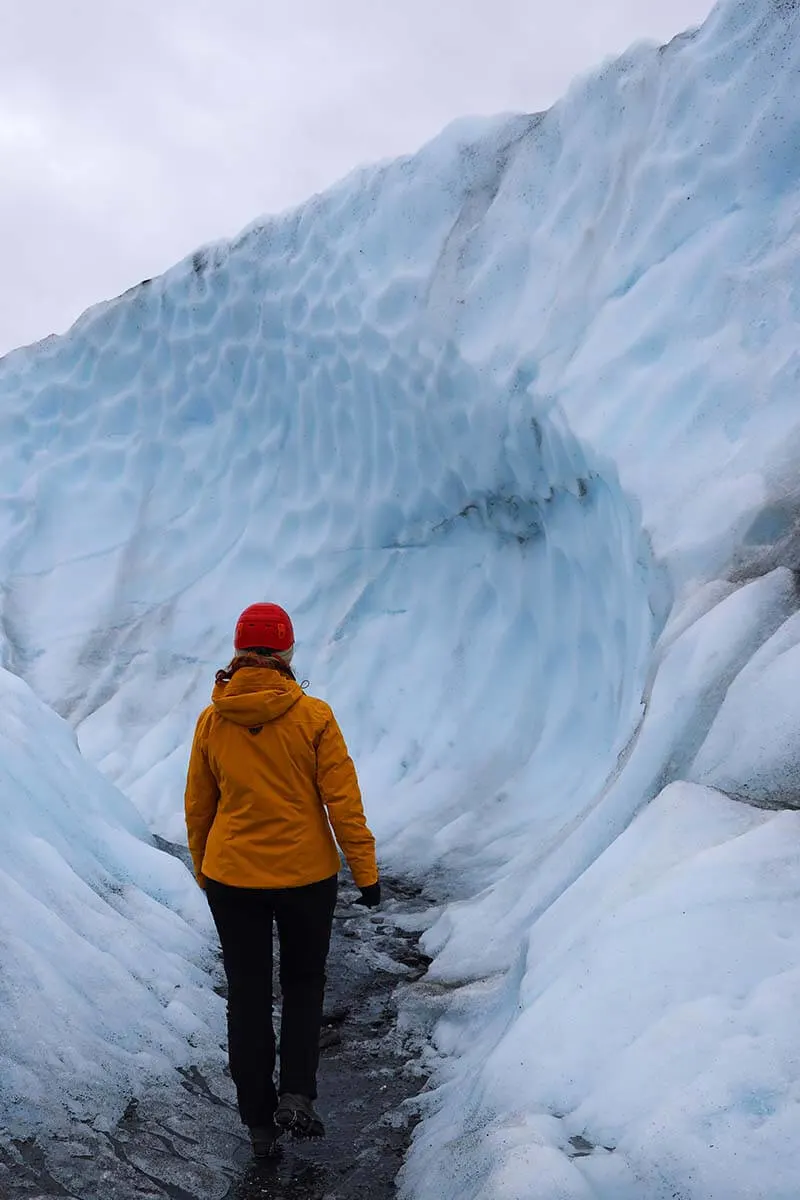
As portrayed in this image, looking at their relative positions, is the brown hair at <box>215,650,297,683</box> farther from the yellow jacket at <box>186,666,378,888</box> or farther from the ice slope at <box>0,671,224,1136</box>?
the ice slope at <box>0,671,224,1136</box>

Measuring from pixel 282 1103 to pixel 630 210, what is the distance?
4.59m

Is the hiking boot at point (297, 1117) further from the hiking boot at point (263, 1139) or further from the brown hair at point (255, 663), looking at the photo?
the brown hair at point (255, 663)

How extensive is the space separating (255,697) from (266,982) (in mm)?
667

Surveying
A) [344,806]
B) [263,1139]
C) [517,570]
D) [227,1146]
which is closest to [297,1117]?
[263,1139]

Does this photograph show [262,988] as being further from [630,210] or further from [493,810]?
[630,210]

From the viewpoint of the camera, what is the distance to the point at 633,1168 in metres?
1.84

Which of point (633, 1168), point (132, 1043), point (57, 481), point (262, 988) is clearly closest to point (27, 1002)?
point (132, 1043)

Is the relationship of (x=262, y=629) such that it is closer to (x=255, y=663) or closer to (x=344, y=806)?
(x=255, y=663)

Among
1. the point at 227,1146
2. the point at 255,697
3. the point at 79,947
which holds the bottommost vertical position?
the point at 227,1146

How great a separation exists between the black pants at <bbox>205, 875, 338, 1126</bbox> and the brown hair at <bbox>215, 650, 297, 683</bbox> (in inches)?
18.9

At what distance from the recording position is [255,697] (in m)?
2.61

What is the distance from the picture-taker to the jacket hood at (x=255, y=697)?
2.61 m

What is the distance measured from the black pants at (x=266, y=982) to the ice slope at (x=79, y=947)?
36 centimetres

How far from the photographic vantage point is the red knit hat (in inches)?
106
